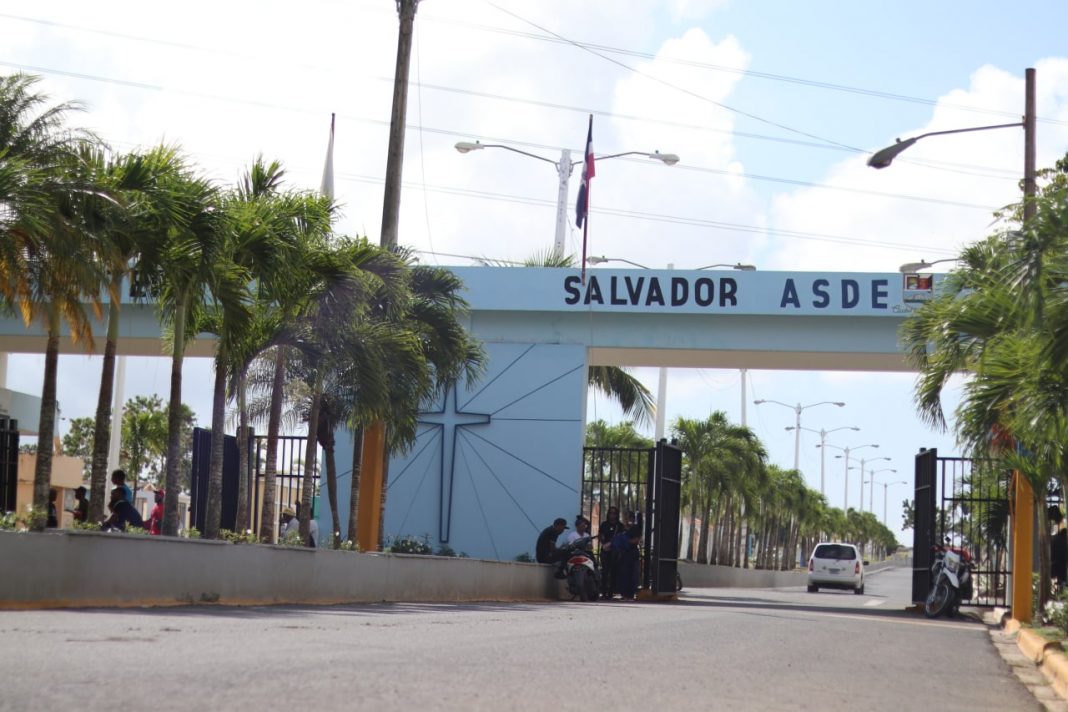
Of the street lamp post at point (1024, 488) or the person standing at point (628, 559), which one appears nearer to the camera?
the street lamp post at point (1024, 488)

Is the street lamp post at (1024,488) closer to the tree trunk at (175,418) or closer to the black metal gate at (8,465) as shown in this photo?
the tree trunk at (175,418)

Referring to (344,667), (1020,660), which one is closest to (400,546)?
(1020,660)

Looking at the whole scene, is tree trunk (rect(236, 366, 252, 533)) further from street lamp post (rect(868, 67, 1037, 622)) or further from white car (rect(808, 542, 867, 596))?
white car (rect(808, 542, 867, 596))

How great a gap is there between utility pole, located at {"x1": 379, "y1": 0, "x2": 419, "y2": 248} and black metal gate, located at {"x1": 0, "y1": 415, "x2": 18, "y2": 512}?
27.0 feet

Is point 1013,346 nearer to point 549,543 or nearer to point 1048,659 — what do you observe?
point 1048,659

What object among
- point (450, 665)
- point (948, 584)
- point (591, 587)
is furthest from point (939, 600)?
point (450, 665)

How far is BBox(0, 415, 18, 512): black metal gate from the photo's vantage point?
81.3 feet

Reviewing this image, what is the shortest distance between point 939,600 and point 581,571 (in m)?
6.25

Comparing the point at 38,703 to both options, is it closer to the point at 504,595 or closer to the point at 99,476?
the point at 99,476

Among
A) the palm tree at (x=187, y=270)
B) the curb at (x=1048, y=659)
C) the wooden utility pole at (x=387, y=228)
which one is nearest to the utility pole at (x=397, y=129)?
the wooden utility pole at (x=387, y=228)

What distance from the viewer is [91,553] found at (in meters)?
13.6

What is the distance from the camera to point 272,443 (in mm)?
21953

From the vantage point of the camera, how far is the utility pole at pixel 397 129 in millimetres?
23219

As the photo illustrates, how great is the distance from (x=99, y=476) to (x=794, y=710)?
39.3 ft
